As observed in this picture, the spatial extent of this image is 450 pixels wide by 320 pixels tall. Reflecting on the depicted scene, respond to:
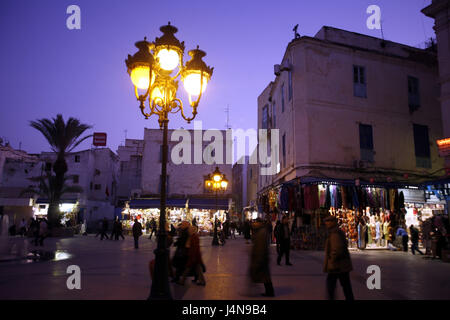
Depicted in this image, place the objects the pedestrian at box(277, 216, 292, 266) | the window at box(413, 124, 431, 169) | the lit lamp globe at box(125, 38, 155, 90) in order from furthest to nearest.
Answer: the window at box(413, 124, 431, 169) < the pedestrian at box(277, 216, 292, 266) < the lit lamp globe at box(125, 38, 155, 90)

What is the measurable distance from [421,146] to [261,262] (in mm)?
18495

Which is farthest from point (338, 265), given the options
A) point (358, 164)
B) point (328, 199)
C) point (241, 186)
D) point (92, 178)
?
point (241, 186)

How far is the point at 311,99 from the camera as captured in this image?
747 inches

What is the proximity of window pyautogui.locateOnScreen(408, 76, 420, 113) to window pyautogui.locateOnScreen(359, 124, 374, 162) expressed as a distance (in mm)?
3539

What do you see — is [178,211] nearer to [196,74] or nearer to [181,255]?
[181,255]

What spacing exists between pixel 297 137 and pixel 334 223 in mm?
12931

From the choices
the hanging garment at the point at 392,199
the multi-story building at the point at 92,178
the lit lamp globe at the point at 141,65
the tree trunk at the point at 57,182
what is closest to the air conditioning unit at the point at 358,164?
the hanging garment at the point at 392,199

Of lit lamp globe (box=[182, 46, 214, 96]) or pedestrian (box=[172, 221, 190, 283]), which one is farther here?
pedestrian (box=[172, 221, 190, 283])

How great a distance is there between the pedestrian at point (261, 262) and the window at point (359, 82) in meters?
15.8

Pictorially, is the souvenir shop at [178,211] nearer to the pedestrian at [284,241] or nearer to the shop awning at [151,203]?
the shop awning at [151,203]

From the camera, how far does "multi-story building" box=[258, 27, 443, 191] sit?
18.8 metres

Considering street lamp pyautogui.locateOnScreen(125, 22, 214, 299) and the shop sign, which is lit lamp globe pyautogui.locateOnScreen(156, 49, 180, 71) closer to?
street lamp pyautogui.locateOnScreen(125, 22, 214, 299)

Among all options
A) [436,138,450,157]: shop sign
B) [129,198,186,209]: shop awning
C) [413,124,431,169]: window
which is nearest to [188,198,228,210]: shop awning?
[129,198,186,209]: shop awning

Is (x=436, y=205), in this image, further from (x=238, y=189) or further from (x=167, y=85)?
(x=238, y=189)
